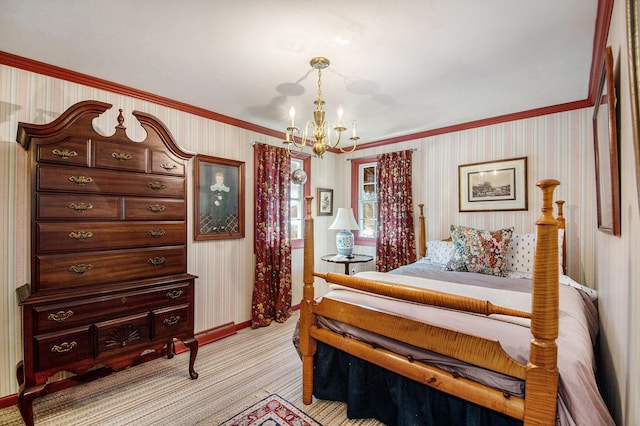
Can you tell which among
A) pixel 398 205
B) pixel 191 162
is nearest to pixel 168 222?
pixel 191 162

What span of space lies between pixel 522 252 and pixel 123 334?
3425mm

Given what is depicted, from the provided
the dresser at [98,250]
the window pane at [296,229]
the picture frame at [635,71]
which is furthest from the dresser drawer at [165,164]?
the picture frame at [635,71]

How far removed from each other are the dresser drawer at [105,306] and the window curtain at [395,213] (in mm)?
2555

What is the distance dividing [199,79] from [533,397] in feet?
→ 9.51

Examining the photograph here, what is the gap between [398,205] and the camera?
3.85 m

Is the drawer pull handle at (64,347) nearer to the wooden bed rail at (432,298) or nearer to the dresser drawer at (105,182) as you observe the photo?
the dresser drawer at (105,182)

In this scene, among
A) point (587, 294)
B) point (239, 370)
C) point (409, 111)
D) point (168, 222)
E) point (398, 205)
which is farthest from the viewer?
point (398, 205)

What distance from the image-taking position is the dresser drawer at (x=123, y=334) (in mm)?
1940

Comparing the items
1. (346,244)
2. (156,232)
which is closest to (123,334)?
(156,232)

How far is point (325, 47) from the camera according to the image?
6.36 ft

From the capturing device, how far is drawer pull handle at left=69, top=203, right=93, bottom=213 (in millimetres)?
1891

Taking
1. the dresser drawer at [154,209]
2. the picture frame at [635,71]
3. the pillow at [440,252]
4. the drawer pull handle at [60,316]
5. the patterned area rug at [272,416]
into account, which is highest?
the picture frame at [635,71]

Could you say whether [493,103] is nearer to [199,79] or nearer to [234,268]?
[199,79]

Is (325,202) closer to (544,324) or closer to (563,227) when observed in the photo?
(563,227)
